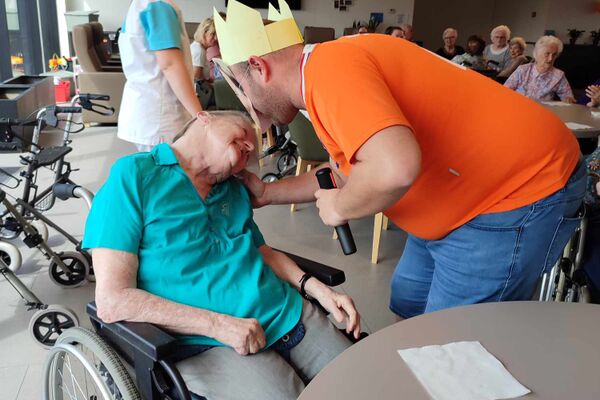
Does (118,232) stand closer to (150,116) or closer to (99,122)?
(150,116)

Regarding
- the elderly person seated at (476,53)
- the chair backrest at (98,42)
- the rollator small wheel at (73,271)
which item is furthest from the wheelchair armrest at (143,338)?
the chair backrest at (98,42)

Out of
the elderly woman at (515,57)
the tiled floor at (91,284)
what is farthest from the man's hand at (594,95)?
the tiled floor at (91,284)

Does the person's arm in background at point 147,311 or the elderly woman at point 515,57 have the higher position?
the elderly woman at point 515,57

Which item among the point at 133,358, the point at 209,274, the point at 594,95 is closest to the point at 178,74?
the point at 209,274

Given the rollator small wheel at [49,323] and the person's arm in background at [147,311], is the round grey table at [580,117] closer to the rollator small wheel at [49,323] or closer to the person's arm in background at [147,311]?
the person's arm in background at [147,311]

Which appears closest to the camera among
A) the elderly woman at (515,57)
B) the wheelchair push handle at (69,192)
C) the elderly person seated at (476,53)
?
A: the wheelchair push handle at (69,192)

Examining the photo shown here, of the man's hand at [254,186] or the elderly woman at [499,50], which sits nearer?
the man's hand at [254,186]

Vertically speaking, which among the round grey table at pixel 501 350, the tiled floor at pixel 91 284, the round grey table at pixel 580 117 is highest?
the round grey table at pixel 501 350

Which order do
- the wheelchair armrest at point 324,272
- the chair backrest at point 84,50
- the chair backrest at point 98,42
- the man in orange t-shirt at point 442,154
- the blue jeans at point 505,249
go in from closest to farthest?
the man in orange t-shirt at point 442,154 < the blue jeans at point 505,249 < the wheelchair armrest at point 324,272 < the chair backrest at point 84,50 < the chair backrest at point 98,42

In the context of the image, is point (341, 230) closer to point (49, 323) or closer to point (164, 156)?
point (164, 156)

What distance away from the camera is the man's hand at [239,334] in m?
1.26

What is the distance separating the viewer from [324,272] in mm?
1525

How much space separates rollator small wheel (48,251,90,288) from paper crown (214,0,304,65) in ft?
5.62

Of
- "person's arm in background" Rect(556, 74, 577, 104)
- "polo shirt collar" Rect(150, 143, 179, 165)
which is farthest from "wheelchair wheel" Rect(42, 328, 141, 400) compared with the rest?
"person's arm in background" Rect(556, 74, 577, 104)
